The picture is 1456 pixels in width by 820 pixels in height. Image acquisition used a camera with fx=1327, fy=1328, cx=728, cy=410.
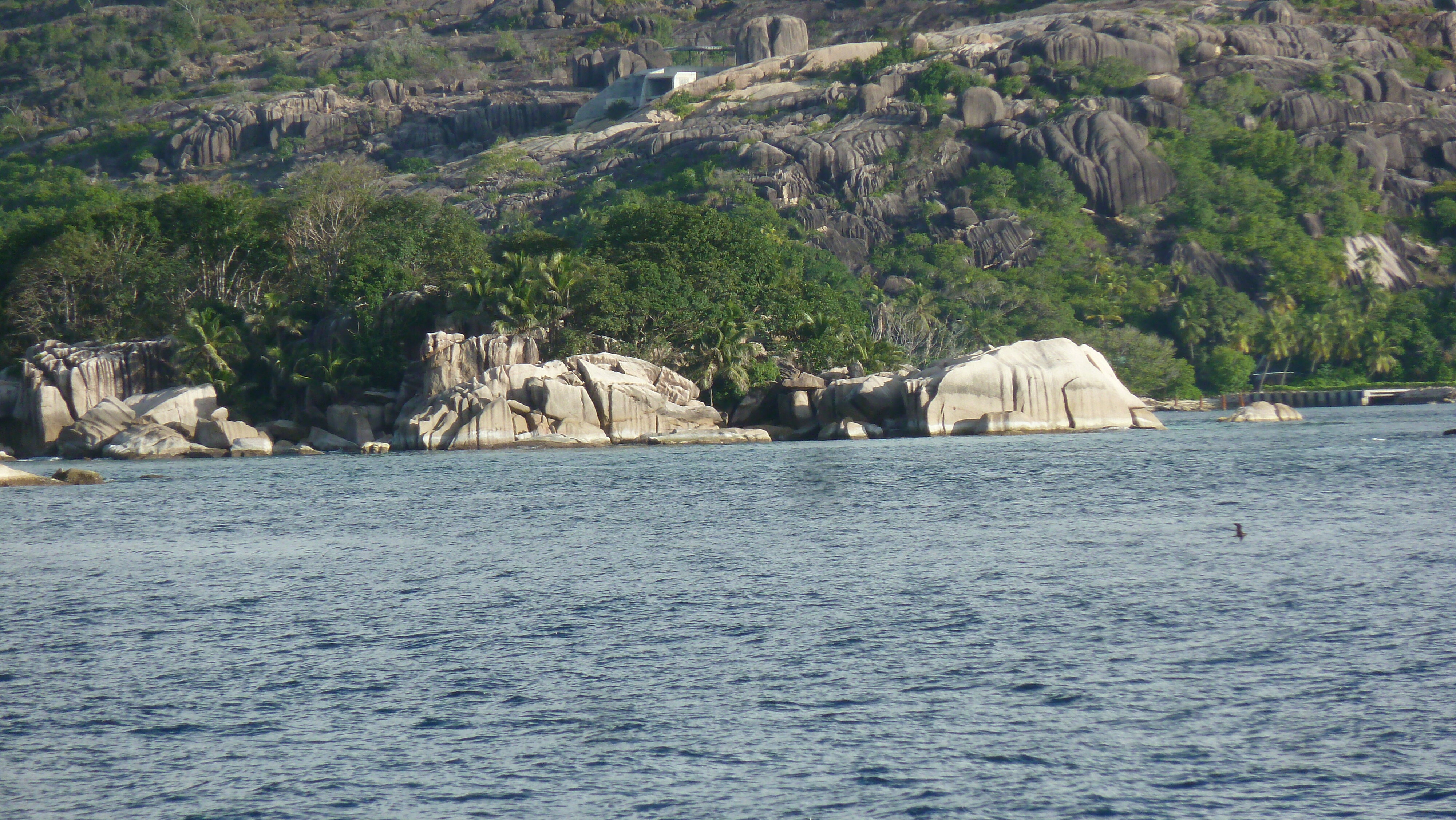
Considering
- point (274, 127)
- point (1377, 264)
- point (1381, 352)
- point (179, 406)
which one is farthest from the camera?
point (274, 127)

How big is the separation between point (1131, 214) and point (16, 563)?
10734cm

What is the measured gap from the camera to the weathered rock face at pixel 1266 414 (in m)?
72.7

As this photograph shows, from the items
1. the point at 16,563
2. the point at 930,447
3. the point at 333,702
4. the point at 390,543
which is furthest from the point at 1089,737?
the point at 930,447

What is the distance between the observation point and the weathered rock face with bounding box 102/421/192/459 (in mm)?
59219

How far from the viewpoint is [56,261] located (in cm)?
6681

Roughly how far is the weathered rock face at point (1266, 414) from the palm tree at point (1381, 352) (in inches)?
1372

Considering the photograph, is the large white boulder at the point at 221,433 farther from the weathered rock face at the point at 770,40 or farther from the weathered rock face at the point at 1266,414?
the weathered rock face at the point at 770,40

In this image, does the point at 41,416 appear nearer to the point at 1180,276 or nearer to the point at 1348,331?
the point at 1180,276

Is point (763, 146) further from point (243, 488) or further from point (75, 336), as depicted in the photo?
point (243, 488)

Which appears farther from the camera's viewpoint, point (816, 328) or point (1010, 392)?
point (816, 328)

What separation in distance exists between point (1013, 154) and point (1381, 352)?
3582 centimetres

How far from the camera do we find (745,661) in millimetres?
16141

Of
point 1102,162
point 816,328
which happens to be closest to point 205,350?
point 816,328

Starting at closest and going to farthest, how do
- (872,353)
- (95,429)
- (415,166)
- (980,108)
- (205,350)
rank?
(95,429)
(205,350)
(872,353)
(980,108)
(415,166)
